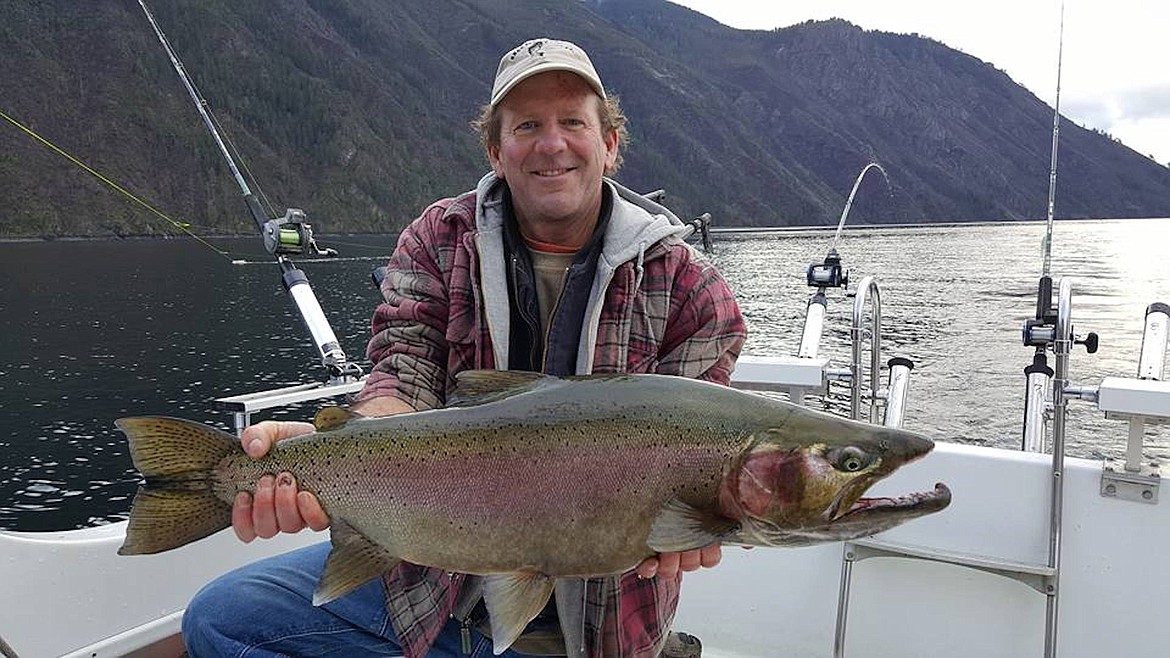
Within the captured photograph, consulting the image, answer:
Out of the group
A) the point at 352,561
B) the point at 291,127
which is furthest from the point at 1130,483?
the point at 291,127

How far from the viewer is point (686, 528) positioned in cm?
241

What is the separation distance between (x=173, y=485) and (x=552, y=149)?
5.27 feet

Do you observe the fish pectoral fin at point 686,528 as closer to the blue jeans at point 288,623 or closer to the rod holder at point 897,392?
the blue jeans at point 288,623

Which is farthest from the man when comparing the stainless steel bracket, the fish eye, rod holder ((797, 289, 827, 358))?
rod holder ((797, 289, 827, 358))

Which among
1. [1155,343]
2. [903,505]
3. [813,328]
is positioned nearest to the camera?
[903,505]

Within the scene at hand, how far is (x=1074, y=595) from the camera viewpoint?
4.18 meters

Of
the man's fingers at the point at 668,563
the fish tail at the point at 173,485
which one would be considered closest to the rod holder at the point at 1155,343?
the man's fingers at the point at 668,563

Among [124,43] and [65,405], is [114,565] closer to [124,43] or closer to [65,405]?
[65,405]

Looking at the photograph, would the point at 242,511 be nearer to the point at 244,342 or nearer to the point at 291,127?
the point at 244,342

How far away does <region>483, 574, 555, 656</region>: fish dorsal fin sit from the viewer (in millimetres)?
2568

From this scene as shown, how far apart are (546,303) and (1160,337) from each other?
3.33 m

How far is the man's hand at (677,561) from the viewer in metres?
2.59

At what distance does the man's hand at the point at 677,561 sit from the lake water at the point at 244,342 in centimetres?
412

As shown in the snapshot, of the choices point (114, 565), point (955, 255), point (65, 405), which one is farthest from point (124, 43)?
point (114, 565)
